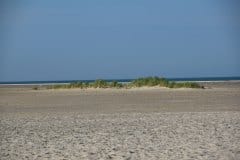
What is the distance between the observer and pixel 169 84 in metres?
41.7

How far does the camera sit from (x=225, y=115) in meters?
17.6

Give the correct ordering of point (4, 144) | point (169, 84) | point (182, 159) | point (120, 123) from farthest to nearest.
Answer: point (169, 84), point (120, 123), point (4, 144), point (182, 159)

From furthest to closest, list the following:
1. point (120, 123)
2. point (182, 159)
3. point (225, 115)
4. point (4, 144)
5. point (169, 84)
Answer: point (169, 84)
point (225, 115)
point (120, 123)
point (4, 144)
point (182, 159)

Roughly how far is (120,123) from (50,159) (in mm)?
5822

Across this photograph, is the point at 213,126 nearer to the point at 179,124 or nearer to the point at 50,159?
the point at 179,124

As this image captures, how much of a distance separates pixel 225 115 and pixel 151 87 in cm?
2443

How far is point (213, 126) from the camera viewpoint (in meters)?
14.5

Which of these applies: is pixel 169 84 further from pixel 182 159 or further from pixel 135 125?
pixel 182 159

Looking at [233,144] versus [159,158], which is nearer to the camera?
[159,158]

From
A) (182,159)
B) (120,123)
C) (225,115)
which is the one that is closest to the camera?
(182,159)

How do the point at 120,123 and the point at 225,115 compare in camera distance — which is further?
the point at 225,115

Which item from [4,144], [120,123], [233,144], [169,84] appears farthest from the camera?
[169,84]

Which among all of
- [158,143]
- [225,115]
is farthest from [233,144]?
[225,115]

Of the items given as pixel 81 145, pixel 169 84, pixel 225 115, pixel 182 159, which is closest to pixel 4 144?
pixel 81 145
